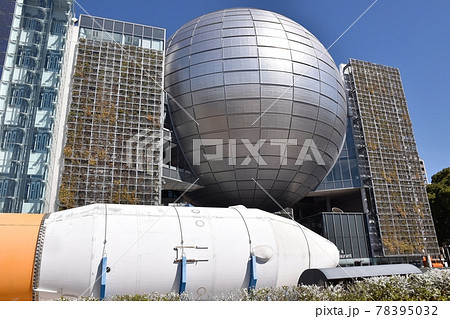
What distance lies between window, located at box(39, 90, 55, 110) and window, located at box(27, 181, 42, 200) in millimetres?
6194

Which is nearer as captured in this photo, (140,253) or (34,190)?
(140,253)

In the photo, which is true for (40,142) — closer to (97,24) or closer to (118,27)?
(97,24)

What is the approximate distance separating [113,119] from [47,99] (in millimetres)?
5226

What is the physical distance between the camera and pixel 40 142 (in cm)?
2600

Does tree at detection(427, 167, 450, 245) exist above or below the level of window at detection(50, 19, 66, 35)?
below

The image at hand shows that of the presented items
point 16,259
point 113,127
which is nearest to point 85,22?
point 113,127

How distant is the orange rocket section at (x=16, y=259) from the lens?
33.0 feet

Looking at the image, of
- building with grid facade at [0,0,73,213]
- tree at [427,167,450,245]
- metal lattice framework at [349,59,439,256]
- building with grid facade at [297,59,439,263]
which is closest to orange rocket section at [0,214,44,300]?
building with grid facade at [0,0,73,213]

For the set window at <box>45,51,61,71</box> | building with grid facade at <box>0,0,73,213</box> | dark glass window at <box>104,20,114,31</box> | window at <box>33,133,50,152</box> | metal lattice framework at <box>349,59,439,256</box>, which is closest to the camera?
building with grid facade at <box>0,0,73,213</box>

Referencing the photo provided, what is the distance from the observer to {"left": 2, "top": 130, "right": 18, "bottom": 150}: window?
24.6m

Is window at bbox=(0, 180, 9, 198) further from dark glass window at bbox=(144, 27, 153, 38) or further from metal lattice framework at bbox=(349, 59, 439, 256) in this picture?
metal lattice framework at bbox=(349, 59, 439, 256)

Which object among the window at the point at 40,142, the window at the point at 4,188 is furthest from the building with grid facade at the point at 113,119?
the window at the point at 4,188

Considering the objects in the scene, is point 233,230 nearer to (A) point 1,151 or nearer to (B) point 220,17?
(A) point 1,151
